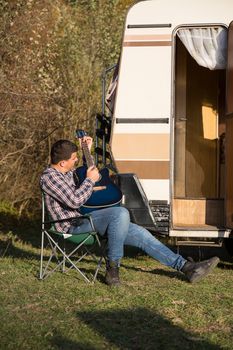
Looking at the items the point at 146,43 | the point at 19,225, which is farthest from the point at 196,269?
the point at 19,225

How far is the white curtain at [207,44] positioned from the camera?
264 inches

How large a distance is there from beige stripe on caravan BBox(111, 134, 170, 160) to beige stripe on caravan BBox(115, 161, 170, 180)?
0.17ft

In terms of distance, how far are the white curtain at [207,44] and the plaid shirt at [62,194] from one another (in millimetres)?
1999

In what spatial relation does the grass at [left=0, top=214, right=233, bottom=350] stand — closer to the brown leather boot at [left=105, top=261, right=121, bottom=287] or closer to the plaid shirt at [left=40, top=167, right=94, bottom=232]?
the brown leather boot at [left=105, top=261, right=121, bottom=287]

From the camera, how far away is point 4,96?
10.7 m

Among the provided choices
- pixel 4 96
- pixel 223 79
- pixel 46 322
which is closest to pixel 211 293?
pixel 46 322

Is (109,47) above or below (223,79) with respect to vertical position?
above

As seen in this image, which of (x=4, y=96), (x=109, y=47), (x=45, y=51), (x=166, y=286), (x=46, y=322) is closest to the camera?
(x=46, y=322)

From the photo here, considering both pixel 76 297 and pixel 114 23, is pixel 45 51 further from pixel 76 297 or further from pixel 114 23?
pixel 76 297

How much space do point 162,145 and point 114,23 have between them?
736 cm

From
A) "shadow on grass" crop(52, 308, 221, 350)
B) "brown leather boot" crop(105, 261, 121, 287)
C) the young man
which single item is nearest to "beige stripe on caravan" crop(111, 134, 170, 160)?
the young man

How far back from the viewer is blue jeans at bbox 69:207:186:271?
5.78 metres

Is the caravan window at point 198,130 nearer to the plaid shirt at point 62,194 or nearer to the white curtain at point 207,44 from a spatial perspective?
the white curtain at point 207,44

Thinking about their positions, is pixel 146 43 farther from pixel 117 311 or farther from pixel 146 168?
pixel 117 311
